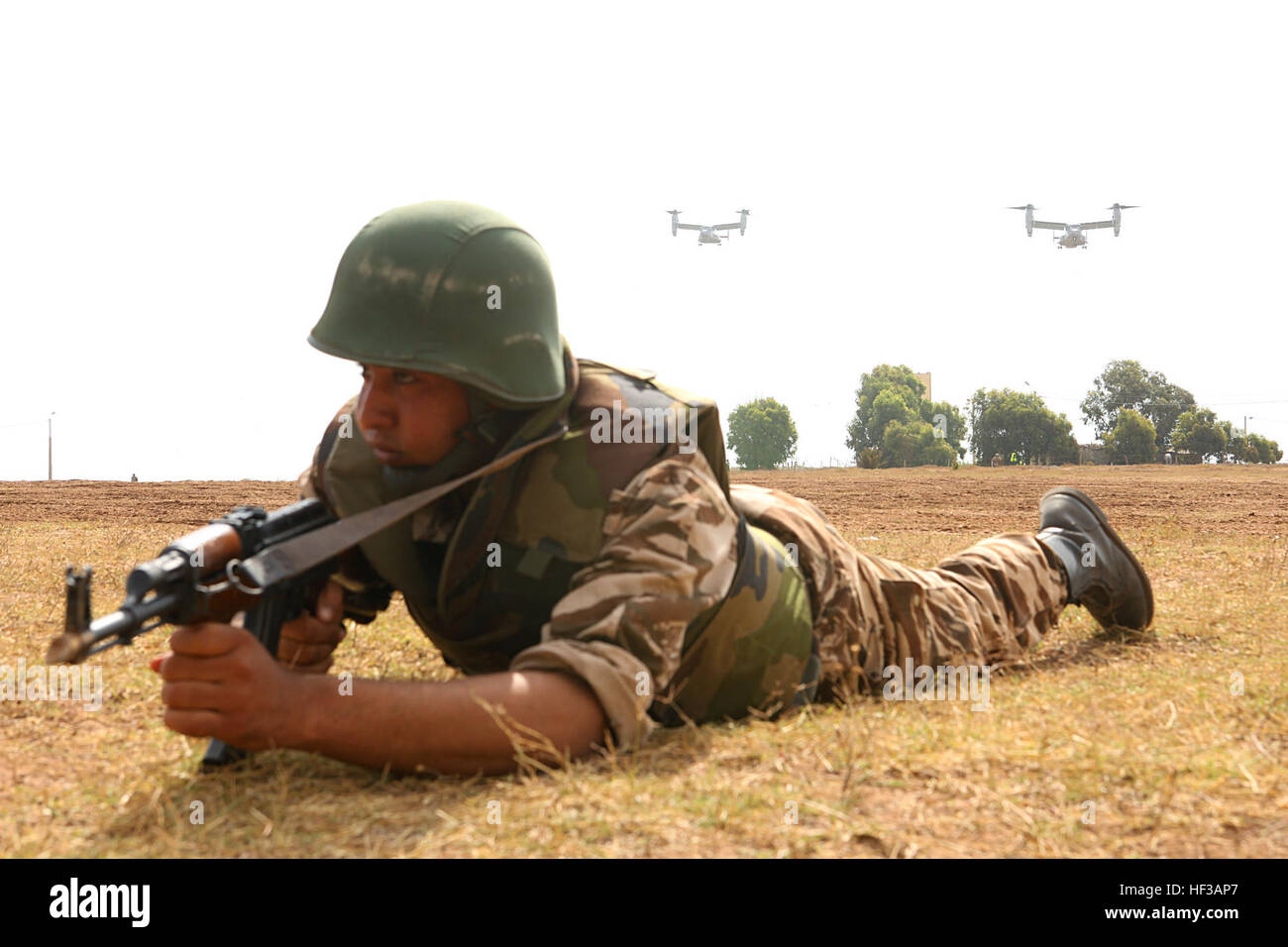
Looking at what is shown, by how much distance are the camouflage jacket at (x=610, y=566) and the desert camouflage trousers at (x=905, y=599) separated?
0.77ft

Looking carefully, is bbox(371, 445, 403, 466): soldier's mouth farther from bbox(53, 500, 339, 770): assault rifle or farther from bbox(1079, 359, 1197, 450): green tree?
bbox(1079, 359, 1197, 450): green tree

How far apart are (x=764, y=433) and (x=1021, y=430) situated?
966 inches

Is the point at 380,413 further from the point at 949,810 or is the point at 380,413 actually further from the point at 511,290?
the point at 949,810

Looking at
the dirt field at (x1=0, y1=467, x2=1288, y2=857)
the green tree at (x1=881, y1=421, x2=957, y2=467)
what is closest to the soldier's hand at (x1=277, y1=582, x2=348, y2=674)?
the dirt field at (x1=0, y1=467, x2=1288, y2=857)

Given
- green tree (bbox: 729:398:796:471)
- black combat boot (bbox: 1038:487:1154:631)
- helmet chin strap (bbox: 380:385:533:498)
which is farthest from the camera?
green tree (bbox: 729:398:796:471)

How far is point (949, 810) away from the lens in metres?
2.88

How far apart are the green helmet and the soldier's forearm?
915mm

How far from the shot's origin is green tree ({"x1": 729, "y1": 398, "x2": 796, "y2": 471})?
10662 centimetres

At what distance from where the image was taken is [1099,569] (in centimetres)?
584

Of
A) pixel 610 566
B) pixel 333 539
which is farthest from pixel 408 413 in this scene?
pixel 610 566

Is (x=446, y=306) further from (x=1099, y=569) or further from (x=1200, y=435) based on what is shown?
(x=1200, y=435)

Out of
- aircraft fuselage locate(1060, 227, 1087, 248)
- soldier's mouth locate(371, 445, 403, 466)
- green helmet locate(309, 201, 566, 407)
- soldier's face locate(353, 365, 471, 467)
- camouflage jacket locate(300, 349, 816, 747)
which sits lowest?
camouflage jacket locate(300, 349, 816, 747)

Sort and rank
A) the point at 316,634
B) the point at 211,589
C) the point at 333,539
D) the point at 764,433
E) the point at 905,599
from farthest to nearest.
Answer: the point at 764,433, the point at 905,599, the point at 316,634, the point at 333,539, the point at 211,589
